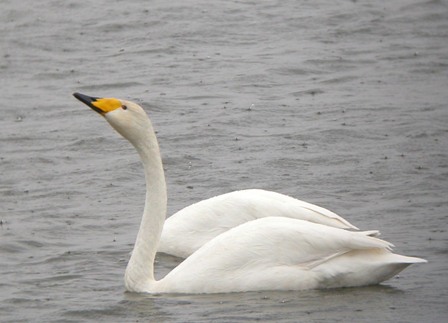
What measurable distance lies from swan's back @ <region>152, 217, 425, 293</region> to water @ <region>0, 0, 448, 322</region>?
9 centimetres

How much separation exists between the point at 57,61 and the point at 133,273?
7973 mm

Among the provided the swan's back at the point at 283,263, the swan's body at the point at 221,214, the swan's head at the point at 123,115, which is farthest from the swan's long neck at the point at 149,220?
the swan's body at the point at 221,214

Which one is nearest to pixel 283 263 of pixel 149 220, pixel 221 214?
pixel 149 220

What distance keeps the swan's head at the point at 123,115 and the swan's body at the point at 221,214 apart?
1.33 m

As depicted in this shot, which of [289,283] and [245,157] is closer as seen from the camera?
[289,283]

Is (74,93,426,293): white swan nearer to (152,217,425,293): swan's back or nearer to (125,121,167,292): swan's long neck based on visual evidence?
(152,217,425,293): swan's back

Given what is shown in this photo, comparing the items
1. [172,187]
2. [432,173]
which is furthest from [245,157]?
[432,173]

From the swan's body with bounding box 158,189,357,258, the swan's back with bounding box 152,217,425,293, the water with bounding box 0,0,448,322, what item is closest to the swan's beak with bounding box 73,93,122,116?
the swan's back with bounding box 152,217,425,293

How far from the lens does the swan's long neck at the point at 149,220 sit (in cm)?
898

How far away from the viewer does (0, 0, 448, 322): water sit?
8781 mm

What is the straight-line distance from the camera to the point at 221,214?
397 inches

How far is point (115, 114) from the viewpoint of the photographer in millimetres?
8734

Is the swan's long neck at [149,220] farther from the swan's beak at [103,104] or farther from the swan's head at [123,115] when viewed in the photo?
the swan's beak at [103,104]

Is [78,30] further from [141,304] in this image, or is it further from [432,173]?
[141,304]
